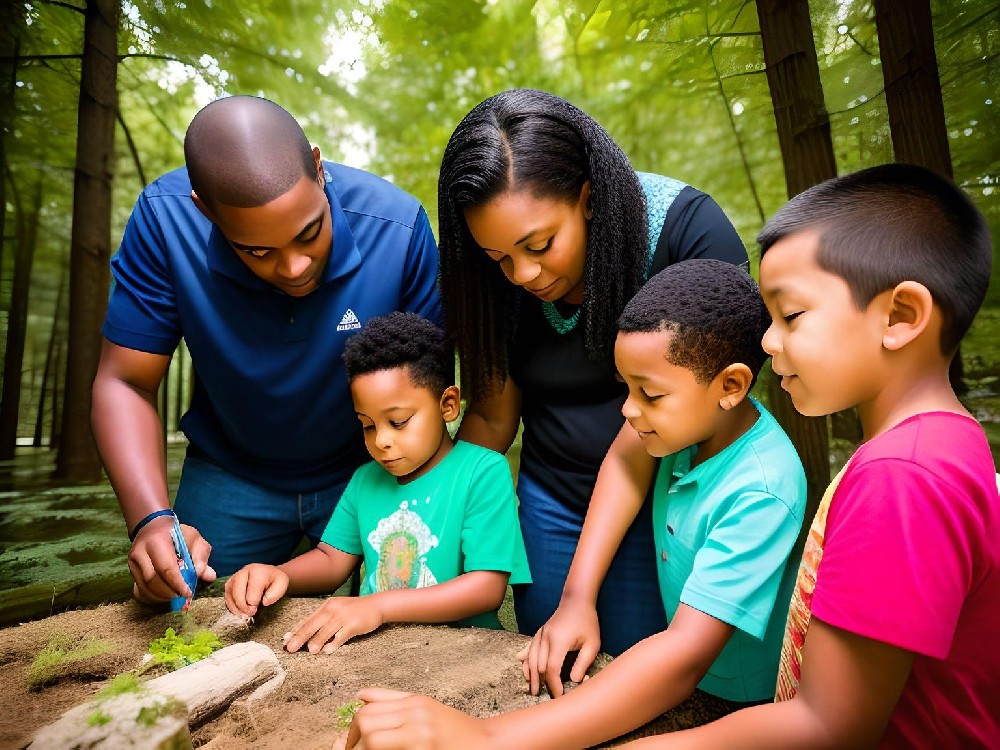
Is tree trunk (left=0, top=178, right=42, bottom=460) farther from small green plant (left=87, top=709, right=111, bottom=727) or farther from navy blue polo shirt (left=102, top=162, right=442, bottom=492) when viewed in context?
small green plant (left=87, top=709, right=111, bottom=727)

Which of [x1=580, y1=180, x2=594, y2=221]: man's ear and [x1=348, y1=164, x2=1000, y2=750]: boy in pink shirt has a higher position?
[x1=580, y1=180, x2=594, y2=221]: man's ear

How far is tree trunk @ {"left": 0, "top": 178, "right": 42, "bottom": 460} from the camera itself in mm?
3434

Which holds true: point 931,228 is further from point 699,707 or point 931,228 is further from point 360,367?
point 360,367

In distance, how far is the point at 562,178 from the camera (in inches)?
48.6

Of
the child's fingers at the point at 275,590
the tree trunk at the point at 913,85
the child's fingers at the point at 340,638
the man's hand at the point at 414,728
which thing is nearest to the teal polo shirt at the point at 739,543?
the man's hand at the point at 414,728

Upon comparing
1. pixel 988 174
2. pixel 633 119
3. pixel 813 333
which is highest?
pixel 633 119

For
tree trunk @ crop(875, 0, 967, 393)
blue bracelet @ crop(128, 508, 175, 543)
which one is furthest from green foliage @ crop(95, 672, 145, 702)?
tree trunk @ crop(875, 0, 967, 393)

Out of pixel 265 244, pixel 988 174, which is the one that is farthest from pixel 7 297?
pixel 988 174

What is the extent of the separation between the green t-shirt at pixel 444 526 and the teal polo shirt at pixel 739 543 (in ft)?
1.10

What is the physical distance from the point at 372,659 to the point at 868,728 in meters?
0.76

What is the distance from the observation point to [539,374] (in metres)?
1.46

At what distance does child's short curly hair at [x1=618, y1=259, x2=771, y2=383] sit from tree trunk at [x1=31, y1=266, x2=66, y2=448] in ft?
12.3

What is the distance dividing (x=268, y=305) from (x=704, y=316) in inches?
39.9

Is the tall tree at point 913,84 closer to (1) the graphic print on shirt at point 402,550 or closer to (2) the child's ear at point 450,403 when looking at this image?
(2) the child's ear at point 450,403
